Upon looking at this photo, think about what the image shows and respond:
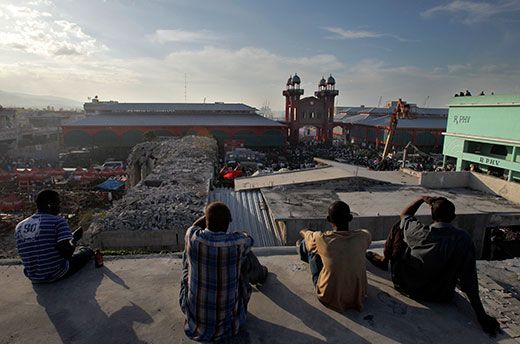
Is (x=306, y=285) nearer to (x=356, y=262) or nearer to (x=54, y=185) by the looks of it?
(x=356, y=262)

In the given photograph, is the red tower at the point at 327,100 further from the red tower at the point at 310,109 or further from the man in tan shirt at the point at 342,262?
the man in tan shirt at the point at 342,262

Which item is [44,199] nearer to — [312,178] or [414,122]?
[312,178]

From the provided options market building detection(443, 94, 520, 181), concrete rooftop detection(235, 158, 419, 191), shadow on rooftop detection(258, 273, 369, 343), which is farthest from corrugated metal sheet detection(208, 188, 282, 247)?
market building detection(443, 94, 520, 181)

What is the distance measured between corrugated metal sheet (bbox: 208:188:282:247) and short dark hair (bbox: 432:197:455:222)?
18.5 ft

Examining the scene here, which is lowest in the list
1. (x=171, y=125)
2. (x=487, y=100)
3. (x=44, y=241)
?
(x=44, y=241)

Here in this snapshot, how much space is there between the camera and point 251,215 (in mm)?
9617

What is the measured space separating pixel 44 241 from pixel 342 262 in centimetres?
296

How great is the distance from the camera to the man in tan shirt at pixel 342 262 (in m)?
2.86

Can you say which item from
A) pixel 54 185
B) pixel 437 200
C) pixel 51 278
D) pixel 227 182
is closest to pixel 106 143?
pixel 54 185

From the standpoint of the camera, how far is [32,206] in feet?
54.5

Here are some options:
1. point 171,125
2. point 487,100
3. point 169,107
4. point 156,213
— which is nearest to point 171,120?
point 171,125

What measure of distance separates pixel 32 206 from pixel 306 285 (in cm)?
1822

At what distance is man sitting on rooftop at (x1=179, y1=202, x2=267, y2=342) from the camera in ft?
8.22

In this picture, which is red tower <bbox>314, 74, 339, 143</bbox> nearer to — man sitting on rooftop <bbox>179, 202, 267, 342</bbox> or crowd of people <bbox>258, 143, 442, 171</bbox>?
crowd of people <bbox>258, 143, 442, 171</bbox>
